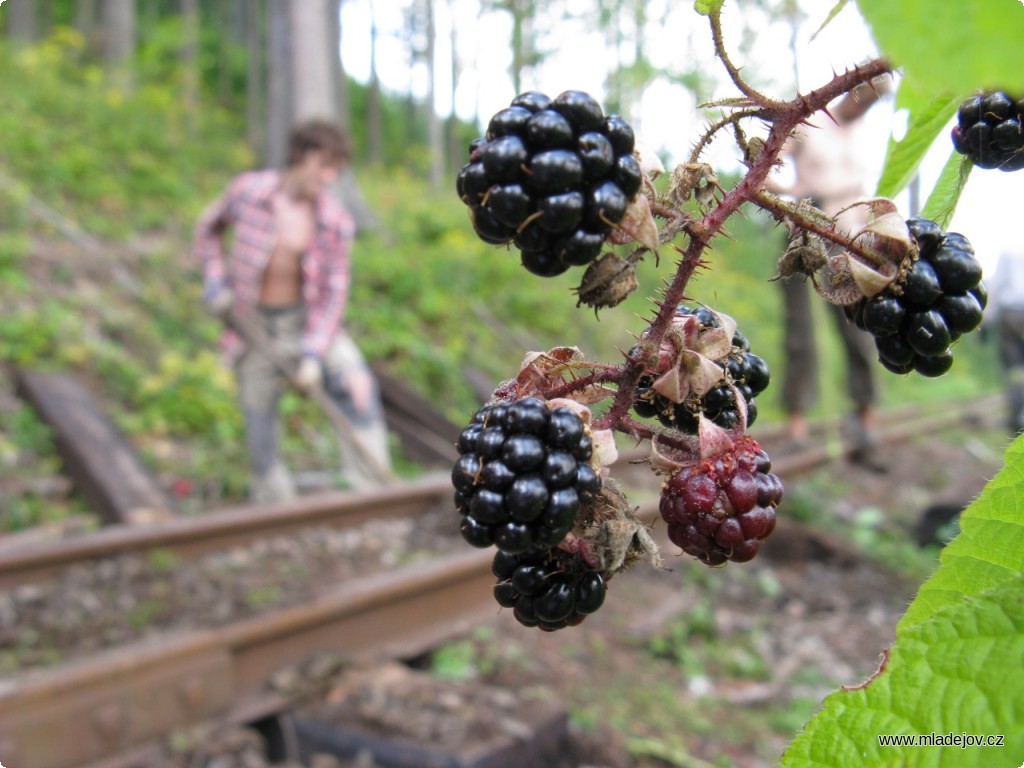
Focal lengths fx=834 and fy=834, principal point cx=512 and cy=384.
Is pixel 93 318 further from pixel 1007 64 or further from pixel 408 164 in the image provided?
pixel 408 164

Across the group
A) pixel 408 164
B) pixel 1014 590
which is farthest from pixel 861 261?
pixel 408 164

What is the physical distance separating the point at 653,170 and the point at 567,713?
2995mm

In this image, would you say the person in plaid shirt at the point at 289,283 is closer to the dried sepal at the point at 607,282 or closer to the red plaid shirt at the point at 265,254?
the red plaid shirt at the point at 265,254

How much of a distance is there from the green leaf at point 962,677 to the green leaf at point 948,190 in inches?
12.9

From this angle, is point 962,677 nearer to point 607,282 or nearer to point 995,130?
point 607,282

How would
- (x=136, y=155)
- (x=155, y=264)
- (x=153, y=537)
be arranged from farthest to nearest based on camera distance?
(x=136, y=155) → (x=155, y=264) → (x=153, y=537)

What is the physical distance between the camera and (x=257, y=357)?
6680mm

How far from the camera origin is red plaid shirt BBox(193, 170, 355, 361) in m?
6.55

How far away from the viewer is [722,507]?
0.82 metres

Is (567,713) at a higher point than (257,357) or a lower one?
lower

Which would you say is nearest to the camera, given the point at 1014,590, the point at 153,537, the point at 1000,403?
the point at 1014,590

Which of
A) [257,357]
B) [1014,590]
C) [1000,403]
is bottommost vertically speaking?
[1000,403]

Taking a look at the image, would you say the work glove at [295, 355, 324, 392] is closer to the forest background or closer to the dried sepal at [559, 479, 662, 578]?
the forest background

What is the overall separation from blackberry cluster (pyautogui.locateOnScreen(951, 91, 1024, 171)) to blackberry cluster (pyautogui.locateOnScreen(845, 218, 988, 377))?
8cm
